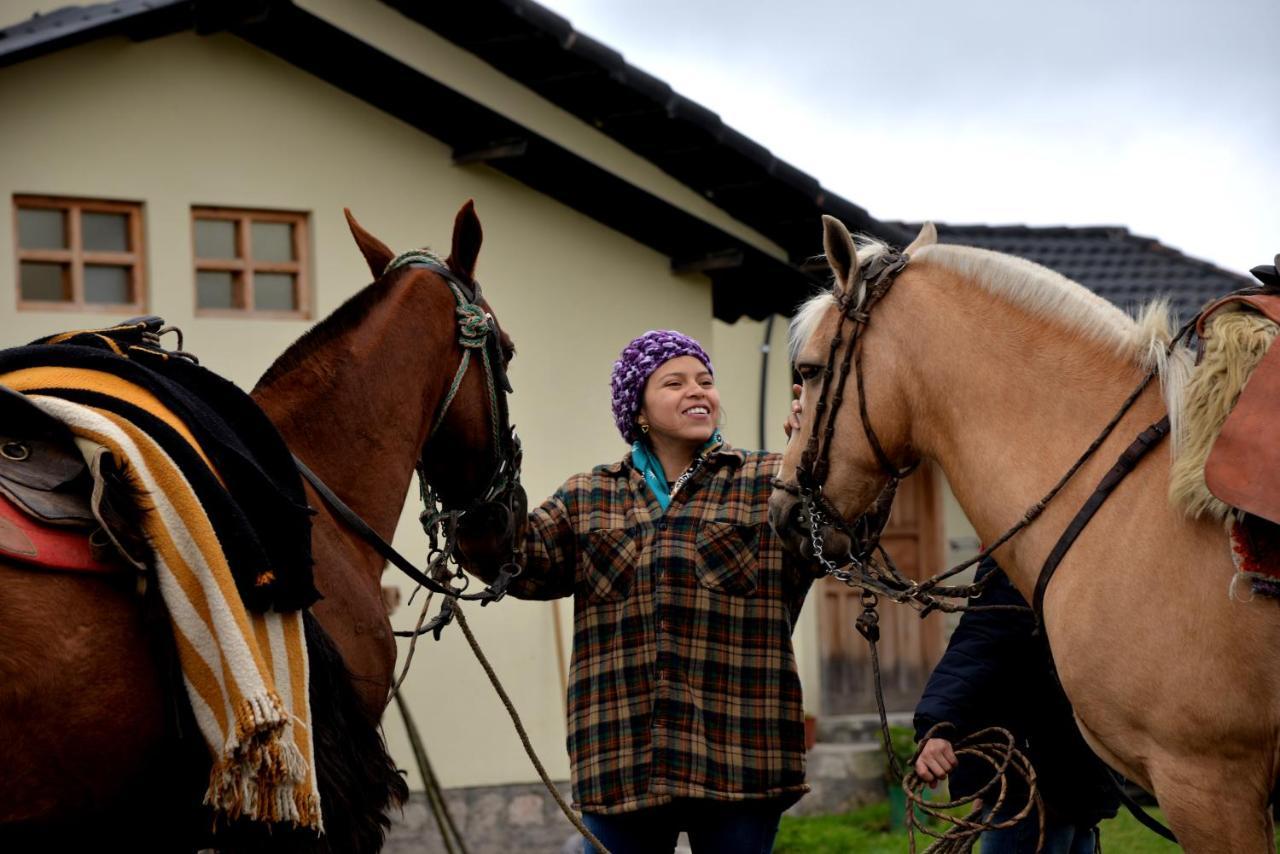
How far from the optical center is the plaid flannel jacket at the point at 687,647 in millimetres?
3549

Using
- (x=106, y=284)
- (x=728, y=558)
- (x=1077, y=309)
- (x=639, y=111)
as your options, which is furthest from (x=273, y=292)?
(x=1077, y=309)

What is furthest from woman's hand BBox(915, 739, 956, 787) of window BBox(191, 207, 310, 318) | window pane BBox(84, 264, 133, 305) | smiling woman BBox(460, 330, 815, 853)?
window pane BBox(84, 264, 133, 305)

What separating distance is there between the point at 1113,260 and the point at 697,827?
1064 cm

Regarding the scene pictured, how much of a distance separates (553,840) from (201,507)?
5.32 m

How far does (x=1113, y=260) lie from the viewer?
515 inches

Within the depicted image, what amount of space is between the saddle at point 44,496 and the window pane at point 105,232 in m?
4.45

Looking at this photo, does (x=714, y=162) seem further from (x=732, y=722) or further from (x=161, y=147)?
(x=732, y=722)

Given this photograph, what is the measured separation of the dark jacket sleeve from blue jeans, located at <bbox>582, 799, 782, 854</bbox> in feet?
1.63

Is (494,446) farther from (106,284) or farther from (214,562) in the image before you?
(106,284)

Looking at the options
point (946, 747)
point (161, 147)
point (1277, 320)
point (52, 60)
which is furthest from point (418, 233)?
point (1277, 320)

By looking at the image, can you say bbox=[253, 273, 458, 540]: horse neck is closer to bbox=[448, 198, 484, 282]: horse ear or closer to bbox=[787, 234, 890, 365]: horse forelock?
bbox=[448, 198, 484, 282]: horse ear

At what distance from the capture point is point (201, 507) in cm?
274

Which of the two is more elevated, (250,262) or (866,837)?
(250,262)

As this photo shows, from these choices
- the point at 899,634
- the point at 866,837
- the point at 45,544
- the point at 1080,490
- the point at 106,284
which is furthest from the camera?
the point at 899,634
